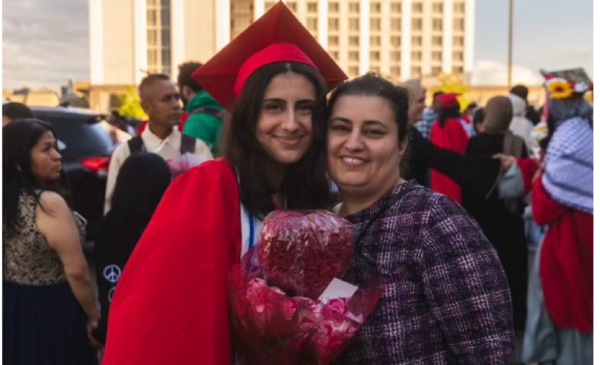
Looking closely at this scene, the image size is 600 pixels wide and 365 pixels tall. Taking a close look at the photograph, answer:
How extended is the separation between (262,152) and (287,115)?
0.13 m

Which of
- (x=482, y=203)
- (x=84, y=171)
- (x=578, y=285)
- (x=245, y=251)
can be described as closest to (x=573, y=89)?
(x=482, y=203)

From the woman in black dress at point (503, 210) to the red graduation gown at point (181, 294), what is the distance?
12.2 feet

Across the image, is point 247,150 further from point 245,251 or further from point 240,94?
point 245,251

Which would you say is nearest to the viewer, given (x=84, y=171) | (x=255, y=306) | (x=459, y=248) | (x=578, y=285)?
(x=255, y=306)

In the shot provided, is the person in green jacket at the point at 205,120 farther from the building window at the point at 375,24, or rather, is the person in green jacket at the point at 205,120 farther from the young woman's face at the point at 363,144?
the building window at the point at 375,24

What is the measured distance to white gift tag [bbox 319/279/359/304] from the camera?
5.73 feet

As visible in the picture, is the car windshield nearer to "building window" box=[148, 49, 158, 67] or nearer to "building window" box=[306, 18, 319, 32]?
"building window" box=[148, 49, 158, 67]

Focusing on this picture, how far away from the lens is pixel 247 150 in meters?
2.14

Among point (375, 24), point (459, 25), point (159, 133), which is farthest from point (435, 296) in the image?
point (459, 25)

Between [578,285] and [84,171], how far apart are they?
436 centimetres

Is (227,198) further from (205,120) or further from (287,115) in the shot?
(205,120)

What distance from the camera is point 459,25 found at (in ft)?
422

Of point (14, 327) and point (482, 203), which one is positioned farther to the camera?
point (482, 203)

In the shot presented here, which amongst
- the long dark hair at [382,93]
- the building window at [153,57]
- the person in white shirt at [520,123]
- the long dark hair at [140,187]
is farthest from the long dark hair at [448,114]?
the building window at [153,57]
